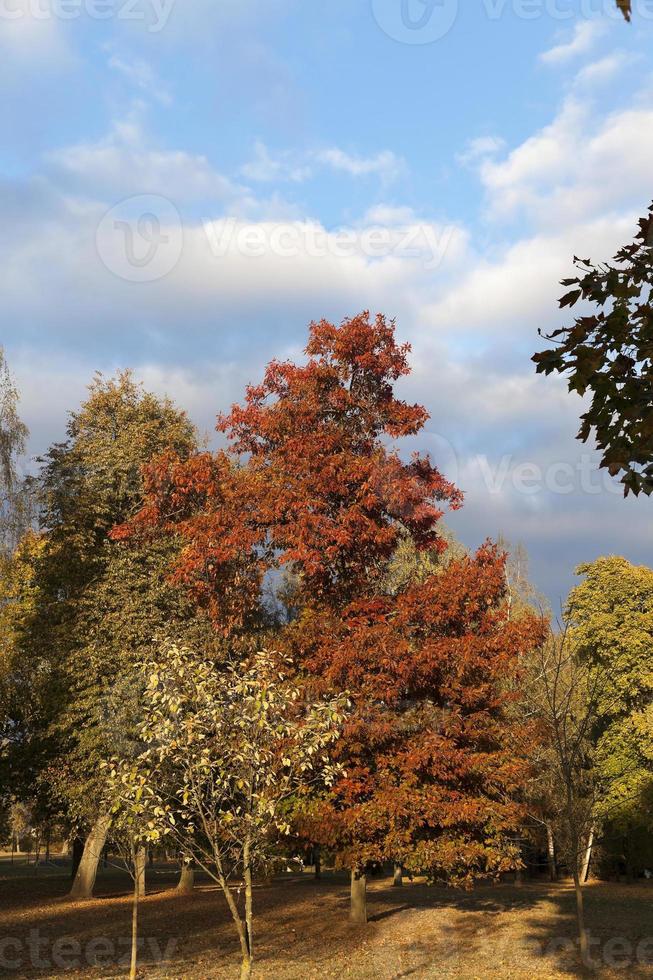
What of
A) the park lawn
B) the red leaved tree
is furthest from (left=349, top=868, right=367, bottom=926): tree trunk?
the red leaved tree

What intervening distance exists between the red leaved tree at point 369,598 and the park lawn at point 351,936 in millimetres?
1807

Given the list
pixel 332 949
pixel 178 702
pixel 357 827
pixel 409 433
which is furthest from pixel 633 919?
pixel 178 702

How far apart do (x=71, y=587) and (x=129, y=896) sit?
12240mm

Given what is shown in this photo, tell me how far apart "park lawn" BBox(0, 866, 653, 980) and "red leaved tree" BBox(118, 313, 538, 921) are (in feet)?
5.93

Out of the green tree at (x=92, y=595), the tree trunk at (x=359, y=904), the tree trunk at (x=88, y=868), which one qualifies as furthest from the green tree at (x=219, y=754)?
the tree trunk at (x=88, y=868)

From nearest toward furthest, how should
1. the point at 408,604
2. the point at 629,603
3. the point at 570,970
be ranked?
the point at 570,970 < the point at 408,604 < the point at 629,603

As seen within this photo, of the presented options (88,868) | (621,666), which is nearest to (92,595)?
(88,868)

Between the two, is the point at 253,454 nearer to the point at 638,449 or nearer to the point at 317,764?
the point at 317,764

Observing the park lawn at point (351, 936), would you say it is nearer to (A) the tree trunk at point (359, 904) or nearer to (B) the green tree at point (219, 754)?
(A) the tree trunk at point (359, 904)

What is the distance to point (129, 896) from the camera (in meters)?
32.3

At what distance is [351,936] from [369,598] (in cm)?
835

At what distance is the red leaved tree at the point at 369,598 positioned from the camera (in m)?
17.7

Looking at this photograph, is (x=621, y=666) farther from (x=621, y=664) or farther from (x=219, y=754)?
(x=219, y=754)

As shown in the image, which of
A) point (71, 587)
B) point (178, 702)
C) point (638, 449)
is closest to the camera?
point (638, 449)
